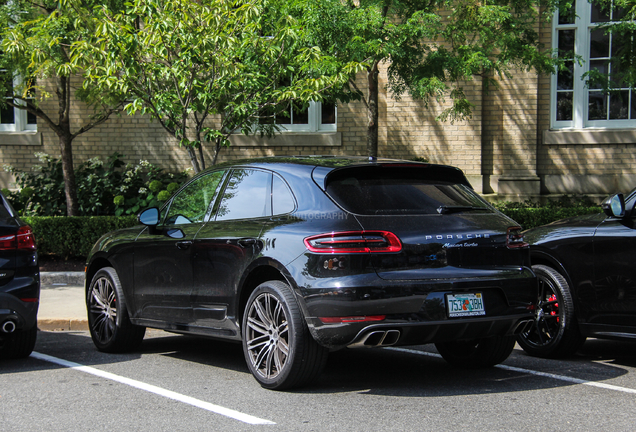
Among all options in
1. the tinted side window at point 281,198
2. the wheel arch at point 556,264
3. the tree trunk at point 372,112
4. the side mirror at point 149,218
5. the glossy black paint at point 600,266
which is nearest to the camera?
the tinted side window at point 281,198

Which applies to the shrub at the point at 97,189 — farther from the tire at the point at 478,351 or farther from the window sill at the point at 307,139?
the tire at the point at 478,351

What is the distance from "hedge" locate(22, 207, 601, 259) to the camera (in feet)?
41.8

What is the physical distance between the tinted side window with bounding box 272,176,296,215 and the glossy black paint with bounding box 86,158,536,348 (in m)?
0.01

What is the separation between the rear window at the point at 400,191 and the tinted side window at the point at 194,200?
56.2 inches

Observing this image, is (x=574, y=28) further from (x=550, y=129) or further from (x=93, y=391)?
(x=93, y=391)

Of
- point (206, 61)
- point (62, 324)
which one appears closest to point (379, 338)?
point (62, 324)

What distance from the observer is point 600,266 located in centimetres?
625

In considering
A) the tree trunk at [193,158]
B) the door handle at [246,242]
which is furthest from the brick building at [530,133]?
the door handle at [246,242]

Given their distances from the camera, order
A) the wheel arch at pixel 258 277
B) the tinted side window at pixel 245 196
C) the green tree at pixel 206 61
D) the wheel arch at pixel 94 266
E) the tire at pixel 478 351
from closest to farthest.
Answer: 1. the wheel arch at pixel 258 277
2. the tinted side window at pixel 245 196
3. the tire at pixel 478 351
4. the wheel arch at pixel 94 266
5. the green tree at pixel 206 61

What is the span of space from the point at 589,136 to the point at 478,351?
10.9 meters

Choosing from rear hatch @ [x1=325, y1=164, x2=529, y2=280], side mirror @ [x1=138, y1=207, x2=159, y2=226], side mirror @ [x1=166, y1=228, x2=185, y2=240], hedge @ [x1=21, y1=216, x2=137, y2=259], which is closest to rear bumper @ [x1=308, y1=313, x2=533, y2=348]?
rear hatch @ [x1=325, y1=164, x2=529, y2=280]

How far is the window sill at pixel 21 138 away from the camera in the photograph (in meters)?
16.8

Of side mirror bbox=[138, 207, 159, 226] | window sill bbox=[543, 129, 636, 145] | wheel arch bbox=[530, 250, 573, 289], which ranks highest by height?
window sill bbox=[543, 129, 636, 145]

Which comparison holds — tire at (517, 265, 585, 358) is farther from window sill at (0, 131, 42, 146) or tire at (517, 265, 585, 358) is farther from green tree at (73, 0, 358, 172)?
window sill at (0, 131, 42, 146)
